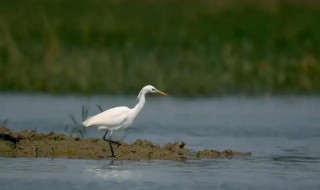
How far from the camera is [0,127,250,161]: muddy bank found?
50.4 ft

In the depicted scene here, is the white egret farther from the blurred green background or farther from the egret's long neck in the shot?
the blurred green background

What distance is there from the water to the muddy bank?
279mm

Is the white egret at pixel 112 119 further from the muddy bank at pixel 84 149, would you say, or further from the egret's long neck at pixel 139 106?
the muddy bank at pixel 84 149

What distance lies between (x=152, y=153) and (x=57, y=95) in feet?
22.5

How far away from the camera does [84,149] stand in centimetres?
1555

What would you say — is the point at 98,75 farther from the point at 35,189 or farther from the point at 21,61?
the point at 35,189

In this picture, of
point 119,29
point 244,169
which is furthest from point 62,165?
point 119,29

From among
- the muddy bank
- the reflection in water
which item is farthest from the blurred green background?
the reflection in water

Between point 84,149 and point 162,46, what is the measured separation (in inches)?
394

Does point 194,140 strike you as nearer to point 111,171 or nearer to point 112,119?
point 112,119

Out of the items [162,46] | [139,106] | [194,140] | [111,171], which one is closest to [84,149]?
[139,106]

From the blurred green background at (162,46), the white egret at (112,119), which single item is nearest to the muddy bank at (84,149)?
the white egret at (112,119)

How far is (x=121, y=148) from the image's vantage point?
51.2 ft

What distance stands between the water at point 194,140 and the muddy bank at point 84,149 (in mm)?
279
